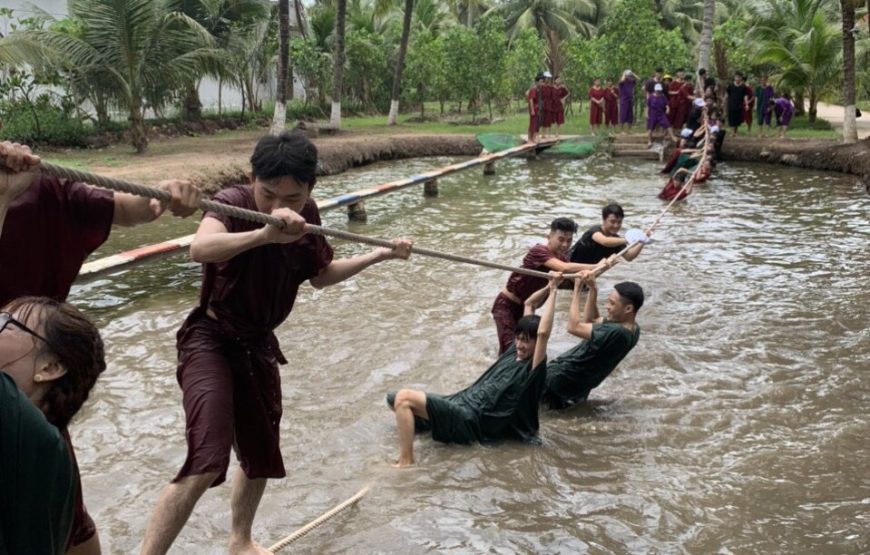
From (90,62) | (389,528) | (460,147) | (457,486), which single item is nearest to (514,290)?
(457,486)

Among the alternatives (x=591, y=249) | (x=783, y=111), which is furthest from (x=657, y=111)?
(x=591, y=249)

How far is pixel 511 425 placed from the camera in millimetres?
4645

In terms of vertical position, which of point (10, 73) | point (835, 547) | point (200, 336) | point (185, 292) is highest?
point (10, 73)

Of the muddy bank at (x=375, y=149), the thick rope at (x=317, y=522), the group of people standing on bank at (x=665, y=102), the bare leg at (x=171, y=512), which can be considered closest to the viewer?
the bare leg at (x=171, y=512)

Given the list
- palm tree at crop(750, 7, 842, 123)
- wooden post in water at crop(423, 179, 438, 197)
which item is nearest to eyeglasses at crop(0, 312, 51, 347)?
wooden post in water at crop(423, 179, 438, 197)

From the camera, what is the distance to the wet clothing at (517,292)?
18.3 feet

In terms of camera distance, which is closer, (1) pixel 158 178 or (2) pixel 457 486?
(2) pixel 457 486

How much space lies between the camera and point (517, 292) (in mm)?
5754

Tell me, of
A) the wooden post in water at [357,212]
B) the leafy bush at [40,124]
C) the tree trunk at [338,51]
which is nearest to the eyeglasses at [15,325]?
the wooden post in water at [357,212]

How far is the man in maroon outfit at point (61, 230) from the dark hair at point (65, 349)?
978 millimetres

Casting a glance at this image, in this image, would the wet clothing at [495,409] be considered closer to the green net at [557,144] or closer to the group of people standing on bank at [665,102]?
the green net at [557,144]

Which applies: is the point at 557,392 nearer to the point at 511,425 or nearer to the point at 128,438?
the point at 511,425

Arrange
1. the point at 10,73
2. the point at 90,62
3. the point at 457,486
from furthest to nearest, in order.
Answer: the point at 10,73
the point at 90,62
the point at 457,486

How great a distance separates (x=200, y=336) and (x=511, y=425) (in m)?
2.18
